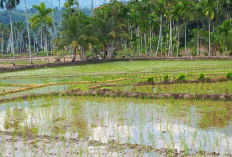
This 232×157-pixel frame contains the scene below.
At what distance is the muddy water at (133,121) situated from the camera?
628 cm

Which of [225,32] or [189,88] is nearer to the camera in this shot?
[189,88]

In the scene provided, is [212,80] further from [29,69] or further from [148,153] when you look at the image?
[29,69]

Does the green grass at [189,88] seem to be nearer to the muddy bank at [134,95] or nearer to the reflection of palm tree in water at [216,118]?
the muddy bank at [134,95]

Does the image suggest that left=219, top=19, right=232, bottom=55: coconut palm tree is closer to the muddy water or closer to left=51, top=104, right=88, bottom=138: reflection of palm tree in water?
the muddy water

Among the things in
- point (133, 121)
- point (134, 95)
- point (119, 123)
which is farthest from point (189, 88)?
point (119, 123)

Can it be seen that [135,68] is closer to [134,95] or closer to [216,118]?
[134,95]

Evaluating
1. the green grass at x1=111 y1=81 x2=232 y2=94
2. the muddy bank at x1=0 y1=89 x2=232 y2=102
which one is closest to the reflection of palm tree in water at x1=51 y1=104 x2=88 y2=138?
the muddy bank at x1=0 y1=89 x2=232 y2=102

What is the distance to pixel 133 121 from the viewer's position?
8.01 meters

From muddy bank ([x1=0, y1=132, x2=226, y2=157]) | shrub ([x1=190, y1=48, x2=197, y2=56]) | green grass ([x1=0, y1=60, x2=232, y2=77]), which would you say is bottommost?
muddy bank ([x1=0, y1=132, x2=226, y2=157])

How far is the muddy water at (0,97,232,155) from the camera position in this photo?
6.28 m

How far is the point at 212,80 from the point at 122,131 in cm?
766

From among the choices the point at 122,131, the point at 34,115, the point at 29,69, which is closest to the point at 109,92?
the point at 34,115

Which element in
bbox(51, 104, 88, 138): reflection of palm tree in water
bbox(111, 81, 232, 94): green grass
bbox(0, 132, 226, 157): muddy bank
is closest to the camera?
bbox(0, 132, 226, 157): muddy bank

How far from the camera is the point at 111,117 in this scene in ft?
28.1
